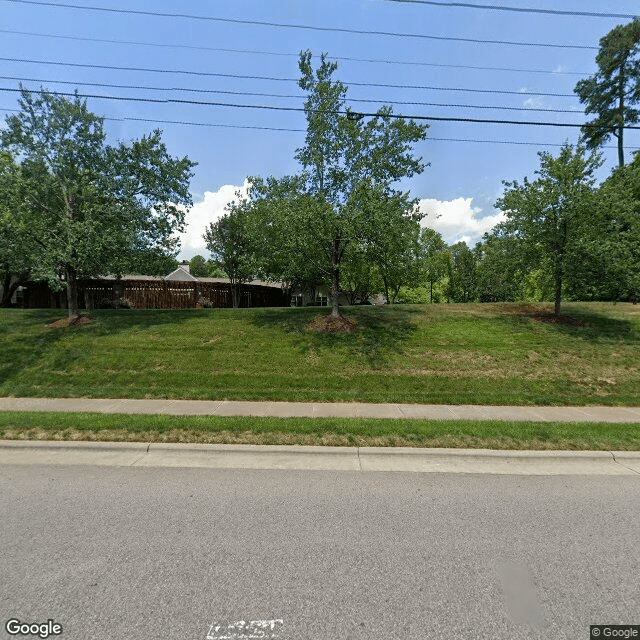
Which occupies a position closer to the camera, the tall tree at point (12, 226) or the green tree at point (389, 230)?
the green tree at point (389, 230)

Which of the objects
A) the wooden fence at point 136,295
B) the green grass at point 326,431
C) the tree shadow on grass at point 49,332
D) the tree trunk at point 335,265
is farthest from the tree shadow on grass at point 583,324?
the wooden fence at point 136,295

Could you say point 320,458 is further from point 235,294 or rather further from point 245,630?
point 235,294

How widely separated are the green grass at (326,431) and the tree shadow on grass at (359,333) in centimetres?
390

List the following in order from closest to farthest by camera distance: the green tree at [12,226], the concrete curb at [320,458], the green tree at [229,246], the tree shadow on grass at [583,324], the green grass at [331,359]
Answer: the concrete curb at [320,458] → the green grass at [331,359] → the green tree at [12,226] → the tree shadow on grass at [583,324] → the green tree at [229,246]

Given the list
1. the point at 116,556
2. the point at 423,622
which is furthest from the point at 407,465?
the point at 116,556

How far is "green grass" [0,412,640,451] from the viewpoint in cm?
550

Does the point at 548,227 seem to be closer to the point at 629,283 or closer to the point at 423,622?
the point at 629,283

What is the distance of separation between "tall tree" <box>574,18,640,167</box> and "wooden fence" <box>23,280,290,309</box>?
28.7 metres

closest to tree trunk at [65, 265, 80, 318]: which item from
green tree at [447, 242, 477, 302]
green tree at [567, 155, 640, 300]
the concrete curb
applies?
the concrete curb

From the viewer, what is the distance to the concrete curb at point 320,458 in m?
4.84

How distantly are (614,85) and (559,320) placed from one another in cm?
2310

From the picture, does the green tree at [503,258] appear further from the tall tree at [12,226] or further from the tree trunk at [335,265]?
the tall tree at [12,226]

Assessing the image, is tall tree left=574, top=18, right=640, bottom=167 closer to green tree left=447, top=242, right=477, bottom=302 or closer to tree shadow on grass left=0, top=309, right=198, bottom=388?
green tree left=447, top=242, right=477, bottom=302

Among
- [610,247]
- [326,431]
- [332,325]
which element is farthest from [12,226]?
[610,247]
